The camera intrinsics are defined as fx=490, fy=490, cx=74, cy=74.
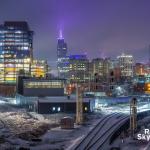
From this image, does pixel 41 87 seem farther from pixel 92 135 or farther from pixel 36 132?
pixel 92 135

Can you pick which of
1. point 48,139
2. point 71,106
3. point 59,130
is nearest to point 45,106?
point 71,106

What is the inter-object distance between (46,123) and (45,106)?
1674cm

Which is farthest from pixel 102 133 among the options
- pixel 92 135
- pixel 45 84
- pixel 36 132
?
pixel 45 84

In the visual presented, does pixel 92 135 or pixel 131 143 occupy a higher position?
pixel 92 135

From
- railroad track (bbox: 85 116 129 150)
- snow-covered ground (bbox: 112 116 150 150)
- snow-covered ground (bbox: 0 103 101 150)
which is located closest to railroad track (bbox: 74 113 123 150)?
railroad track (bbox: 85 116 129 150)

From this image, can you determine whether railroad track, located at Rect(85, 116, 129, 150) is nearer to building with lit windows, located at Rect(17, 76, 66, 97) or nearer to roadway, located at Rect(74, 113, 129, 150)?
roadway, located at Rect(74, 113, 129, 150)

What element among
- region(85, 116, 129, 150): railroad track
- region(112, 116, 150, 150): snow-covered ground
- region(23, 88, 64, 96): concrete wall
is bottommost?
region(112, 116, 150, 150): snow-covered ground

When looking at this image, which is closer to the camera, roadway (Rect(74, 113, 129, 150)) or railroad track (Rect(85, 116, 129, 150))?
railroad track (Rect(85, 116, 129, 150))

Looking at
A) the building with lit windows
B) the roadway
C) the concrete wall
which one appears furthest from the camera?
the building with lit windows

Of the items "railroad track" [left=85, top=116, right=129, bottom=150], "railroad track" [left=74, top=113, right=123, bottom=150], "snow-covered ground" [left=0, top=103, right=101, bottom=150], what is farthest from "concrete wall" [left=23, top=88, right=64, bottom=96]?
"railroad track" [left=85, top=116, right=129, bottom=150]

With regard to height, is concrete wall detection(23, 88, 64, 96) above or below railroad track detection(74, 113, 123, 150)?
above

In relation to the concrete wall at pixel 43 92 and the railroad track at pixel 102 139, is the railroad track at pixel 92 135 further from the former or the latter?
the concrete wall at pixel 43 92

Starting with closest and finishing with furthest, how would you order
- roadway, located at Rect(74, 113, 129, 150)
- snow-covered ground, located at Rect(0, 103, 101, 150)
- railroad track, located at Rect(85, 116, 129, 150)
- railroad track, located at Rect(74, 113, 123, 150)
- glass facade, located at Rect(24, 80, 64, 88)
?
1. railroad track, located at Rect(74, 113, 123, 150)
2. railroad track, located at Rect(85, 116, 129, 150)
3. roadway, located at Rect(74, 113, 129, 150)
4. snow-covered ground, located at Rect(0, 103, 101, 150)
5. glass facade, located at Rect(24, 80, 64, 88)

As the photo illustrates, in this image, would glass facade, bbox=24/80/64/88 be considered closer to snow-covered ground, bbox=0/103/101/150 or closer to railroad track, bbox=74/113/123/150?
snow-covered ground, bbox=0/103/101/150
